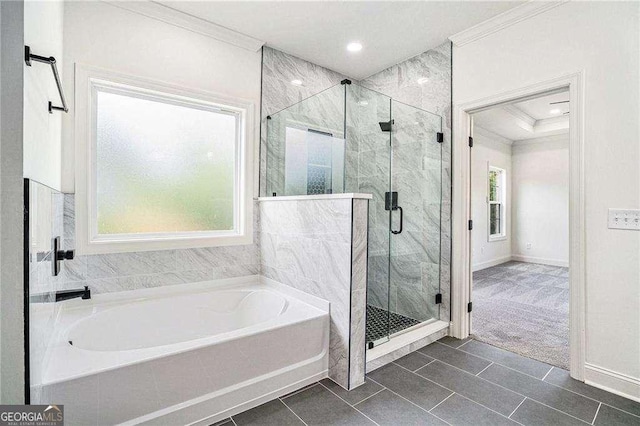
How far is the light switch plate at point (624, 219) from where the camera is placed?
6.23 feet

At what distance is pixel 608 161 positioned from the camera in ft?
6.61

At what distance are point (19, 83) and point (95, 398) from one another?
4.28 feet

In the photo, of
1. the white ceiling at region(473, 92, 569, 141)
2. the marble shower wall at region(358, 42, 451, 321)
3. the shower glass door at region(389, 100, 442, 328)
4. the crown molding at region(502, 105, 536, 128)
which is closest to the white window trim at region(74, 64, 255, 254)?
the shower glass door at region(389, 100, 442, 328)

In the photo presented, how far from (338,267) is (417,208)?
52.3 inches

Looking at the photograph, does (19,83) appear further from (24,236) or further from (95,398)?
(95,398)

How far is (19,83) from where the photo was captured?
2.62ft

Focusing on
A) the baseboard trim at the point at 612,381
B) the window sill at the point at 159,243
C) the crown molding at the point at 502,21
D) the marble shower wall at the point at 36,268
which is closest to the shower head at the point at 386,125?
the crown molding at the point at 502,21

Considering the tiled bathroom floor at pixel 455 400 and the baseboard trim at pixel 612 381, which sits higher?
the baseboard trim at pixel 612 381

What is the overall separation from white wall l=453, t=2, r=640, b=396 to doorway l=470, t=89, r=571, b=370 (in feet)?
5.35

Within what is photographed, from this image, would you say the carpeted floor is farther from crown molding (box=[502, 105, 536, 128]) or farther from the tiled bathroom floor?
crown molding (box=[502, 105, 536, 128])

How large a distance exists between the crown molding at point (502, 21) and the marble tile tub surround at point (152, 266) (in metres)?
2.48

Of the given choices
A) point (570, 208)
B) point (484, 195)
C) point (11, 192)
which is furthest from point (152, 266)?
point (484, 195)

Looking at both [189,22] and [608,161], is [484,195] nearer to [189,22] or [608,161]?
[608,161]
